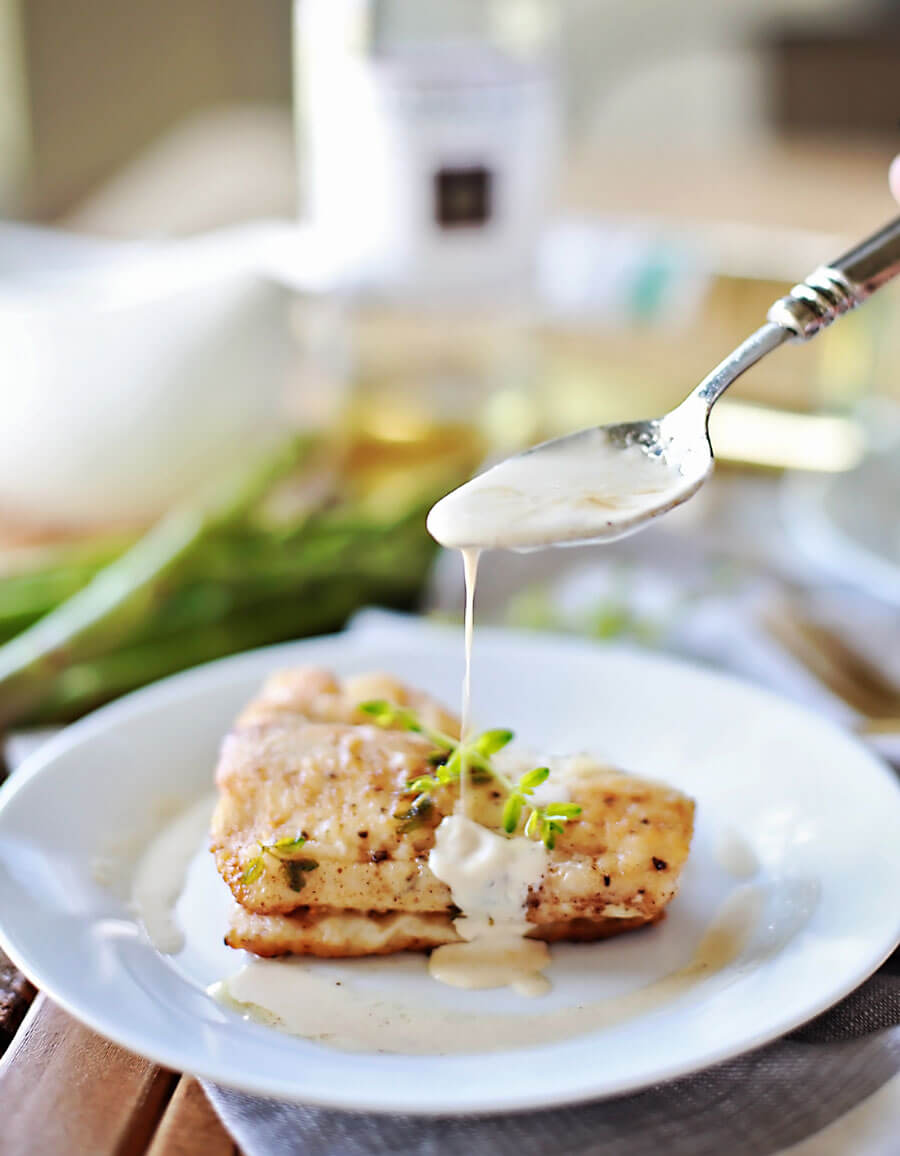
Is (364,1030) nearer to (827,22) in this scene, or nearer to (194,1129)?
(194,1129)

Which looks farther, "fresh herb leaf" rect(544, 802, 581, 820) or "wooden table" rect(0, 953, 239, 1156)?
"fresh herb leaf" rect(544, 802, 581, 820)

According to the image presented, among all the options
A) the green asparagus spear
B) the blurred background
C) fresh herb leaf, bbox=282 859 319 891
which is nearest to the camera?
fresh herb leaf, bbox=282 859 319 891

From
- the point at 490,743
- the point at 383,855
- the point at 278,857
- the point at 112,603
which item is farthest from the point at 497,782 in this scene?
the point at 112,603

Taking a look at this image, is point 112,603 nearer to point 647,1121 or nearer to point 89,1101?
point 89,1101

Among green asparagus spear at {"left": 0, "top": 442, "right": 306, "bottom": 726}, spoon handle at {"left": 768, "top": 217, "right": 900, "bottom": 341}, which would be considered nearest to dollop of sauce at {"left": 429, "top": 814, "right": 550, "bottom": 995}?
spoon handle at {"left": 768, "top": 217, "right": 900, "bottom": 341}

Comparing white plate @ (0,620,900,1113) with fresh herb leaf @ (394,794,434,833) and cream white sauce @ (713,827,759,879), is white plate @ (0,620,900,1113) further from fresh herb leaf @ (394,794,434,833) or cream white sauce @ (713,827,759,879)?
fresh herb leaf @ (394,794,434,833)

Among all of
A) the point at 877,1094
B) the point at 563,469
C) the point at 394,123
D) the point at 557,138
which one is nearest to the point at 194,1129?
the point at 877,1094

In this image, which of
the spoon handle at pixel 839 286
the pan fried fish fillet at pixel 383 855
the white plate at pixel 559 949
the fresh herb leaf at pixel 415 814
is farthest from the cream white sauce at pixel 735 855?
the spoon handle at pixel 839 286

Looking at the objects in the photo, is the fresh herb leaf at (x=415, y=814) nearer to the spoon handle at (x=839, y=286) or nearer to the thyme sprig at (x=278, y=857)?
the thyme sprig at (x=278, y=857)
